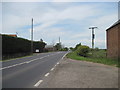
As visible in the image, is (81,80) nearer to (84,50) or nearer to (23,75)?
(23,75)

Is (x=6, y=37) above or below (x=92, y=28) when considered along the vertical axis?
below

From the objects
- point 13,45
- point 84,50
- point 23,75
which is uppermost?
point 13,45

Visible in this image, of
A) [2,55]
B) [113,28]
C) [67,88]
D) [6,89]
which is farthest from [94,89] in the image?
[2,55]

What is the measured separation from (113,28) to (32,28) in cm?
2943

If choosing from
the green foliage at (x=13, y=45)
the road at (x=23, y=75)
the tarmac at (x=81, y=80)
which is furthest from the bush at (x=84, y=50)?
the tarmac at (x=81, y=80)

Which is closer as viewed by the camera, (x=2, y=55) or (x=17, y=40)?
(x=2, y=55)

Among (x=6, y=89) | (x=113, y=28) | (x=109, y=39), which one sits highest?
(x=113, y=28)

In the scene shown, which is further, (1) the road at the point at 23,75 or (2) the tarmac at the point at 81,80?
(1) the road at the point at 23,75

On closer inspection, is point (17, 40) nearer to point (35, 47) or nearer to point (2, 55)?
point (2, 55)

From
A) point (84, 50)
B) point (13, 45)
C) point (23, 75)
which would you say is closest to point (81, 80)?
point (23, 75)

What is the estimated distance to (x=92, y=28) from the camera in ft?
137

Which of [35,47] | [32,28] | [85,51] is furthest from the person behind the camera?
[35,47]

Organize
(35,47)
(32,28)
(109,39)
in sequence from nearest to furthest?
(109,39)
(32,28)
(35,47)

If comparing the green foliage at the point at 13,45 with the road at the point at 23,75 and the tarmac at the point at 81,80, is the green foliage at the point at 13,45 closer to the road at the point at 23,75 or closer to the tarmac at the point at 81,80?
the road at the point at 23,75
